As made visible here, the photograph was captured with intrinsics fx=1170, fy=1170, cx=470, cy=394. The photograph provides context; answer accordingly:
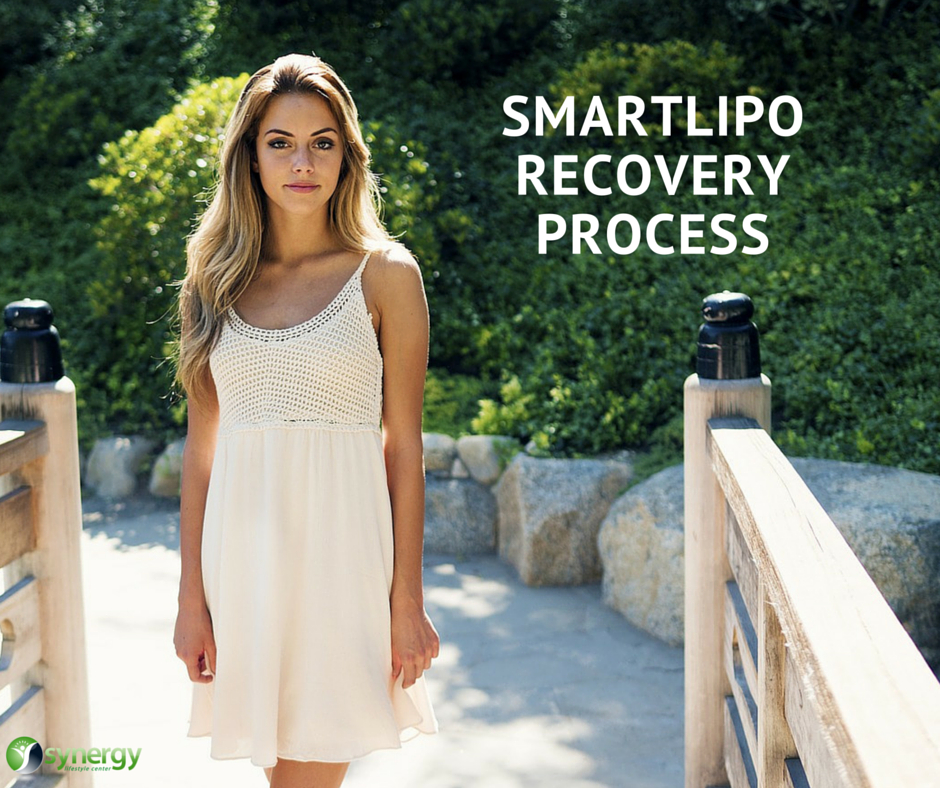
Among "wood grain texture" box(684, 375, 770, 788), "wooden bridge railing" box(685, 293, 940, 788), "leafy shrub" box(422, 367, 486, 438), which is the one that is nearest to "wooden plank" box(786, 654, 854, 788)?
"wooden bridge railing" box(685, 293, 940, 788)

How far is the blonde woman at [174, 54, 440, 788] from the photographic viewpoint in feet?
7.52

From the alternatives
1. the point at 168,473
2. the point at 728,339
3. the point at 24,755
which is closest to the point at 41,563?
the point at 24,755

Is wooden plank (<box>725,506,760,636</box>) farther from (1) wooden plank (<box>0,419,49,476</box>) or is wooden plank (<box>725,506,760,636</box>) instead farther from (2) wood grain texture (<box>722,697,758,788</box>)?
(1) wooden plank (<box>0,419,49,476</box>)

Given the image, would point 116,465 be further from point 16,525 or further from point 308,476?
point 308,476

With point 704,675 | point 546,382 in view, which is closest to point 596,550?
point 546,382

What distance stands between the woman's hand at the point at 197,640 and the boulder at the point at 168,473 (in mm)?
3982

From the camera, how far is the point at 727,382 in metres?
2.78

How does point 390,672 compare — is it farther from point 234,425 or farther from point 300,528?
point 234,425

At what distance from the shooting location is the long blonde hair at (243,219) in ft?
7.83

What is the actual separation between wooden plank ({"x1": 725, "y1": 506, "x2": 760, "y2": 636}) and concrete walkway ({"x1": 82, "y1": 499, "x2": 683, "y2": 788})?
3.84 feet

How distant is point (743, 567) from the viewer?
2531 millimetres

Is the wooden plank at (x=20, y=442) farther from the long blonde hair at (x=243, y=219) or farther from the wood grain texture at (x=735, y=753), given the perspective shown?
the wood grain texture at (x=735, y=753)

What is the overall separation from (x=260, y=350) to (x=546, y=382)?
12.3 ft

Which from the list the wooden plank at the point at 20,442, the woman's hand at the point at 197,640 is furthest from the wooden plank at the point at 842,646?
the wooden plank at the point at 20,442
